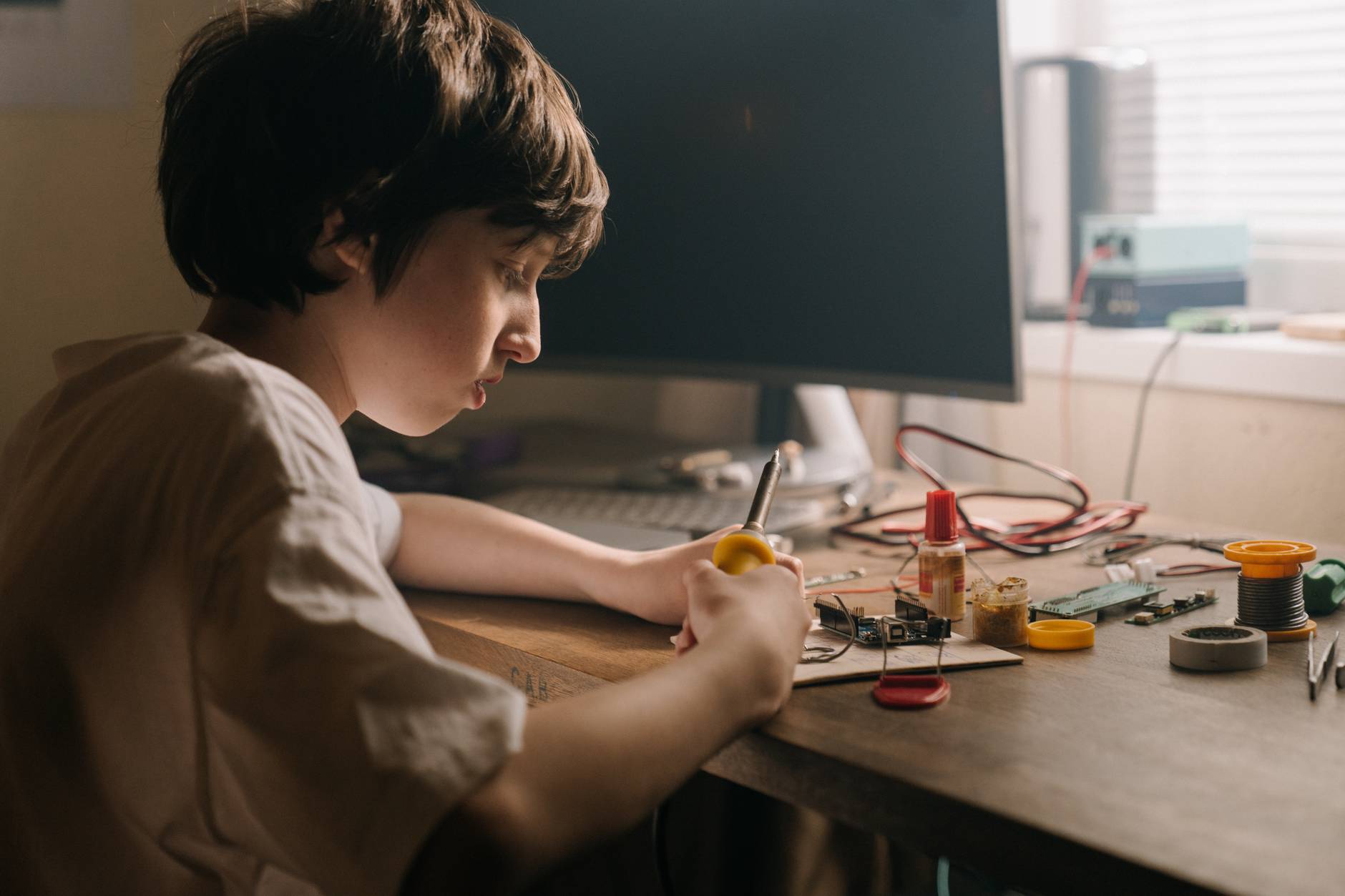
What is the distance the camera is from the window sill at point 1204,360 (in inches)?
51.9

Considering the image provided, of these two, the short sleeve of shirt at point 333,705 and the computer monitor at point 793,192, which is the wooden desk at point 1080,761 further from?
the computer monitor at point 793,192

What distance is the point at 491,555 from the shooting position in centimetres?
97

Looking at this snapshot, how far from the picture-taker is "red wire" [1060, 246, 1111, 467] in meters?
1.54

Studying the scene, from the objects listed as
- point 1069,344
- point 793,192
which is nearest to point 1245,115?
point 1069,344

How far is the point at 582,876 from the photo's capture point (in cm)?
130

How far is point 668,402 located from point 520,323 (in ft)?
3.28

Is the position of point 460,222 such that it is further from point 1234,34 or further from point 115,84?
point 1234,34

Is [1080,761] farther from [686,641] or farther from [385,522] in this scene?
[385,522]

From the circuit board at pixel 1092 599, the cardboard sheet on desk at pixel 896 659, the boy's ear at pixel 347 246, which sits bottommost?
the circuit board at pixel 1092 599

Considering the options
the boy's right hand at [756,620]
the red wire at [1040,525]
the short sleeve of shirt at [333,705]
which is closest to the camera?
the short sleeve of shirt at [333,705]

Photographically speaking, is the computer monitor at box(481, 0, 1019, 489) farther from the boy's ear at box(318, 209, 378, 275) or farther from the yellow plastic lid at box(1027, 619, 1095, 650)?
the boy's ear at box(318, 209, 378, 275)

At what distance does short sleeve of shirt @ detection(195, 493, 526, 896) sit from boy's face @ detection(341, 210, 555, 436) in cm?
25

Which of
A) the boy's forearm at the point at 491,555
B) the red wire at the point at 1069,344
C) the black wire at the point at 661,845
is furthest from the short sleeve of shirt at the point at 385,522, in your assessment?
the red wire at the point at 1069,344

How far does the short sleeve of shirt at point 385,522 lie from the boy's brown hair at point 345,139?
0.79 feet
